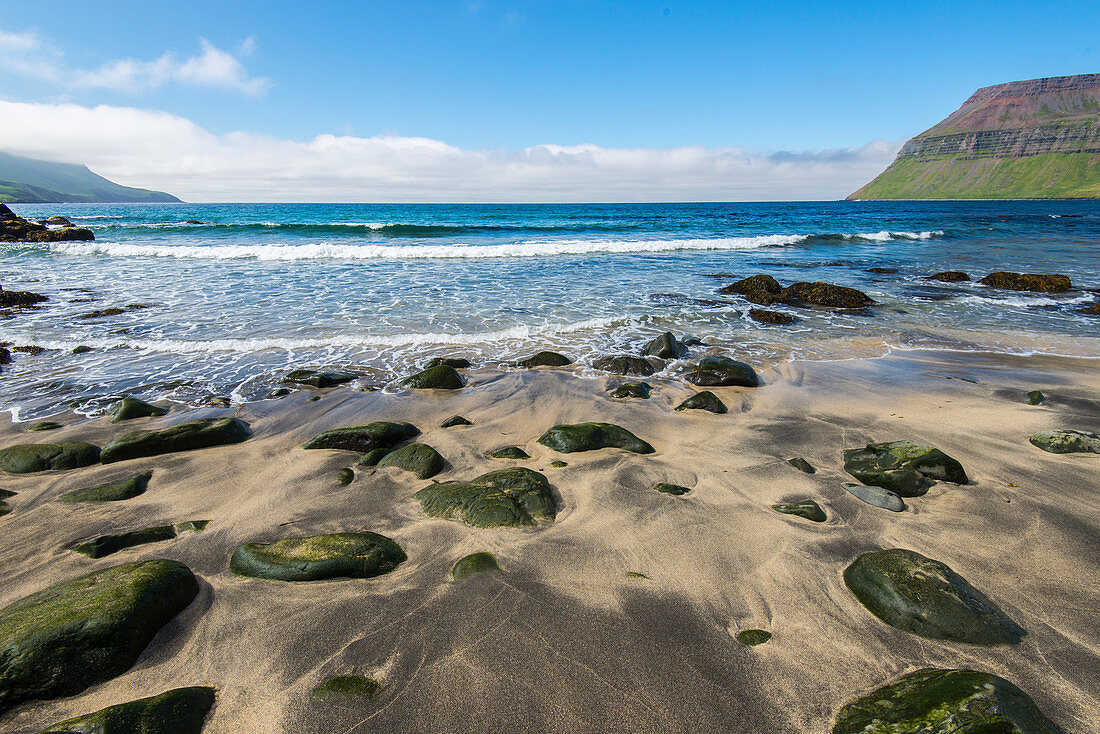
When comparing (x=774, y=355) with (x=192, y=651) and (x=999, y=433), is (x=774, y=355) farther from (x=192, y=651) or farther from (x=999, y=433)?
(x=192, y=651)

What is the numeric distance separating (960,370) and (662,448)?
5093mm

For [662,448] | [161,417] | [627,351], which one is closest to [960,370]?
[627,351]

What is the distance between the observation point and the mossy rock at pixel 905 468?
3.48 metres

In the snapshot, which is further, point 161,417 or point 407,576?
point 161,417

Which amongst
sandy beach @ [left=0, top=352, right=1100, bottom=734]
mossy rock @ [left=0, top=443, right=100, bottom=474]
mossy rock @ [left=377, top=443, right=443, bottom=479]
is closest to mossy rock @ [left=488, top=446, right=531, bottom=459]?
sandy beach @ [left=0, top=352, right=1100, bottom=734]

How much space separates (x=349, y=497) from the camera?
3.52m

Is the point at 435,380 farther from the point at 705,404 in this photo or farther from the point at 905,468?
the point at 905,468

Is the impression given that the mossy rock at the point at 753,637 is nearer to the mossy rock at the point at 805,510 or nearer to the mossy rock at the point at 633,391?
the mossy rock at the point at 805,510

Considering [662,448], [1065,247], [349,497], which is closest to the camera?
[349,497]

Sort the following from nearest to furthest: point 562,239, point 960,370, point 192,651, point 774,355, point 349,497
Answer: point 192,651 < point 349,497 < point 960,370 < point 774,355 < point 562,239

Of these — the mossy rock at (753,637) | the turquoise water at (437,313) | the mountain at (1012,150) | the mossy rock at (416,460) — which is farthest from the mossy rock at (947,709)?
the mountain at (1012,150)

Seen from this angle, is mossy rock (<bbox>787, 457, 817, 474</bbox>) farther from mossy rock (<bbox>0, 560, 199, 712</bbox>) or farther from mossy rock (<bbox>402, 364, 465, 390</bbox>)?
mossy rock (<bbox>0, 560, 199, 712</bbox>)

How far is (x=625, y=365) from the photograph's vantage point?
6523mm

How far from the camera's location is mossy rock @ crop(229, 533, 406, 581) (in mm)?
2598
